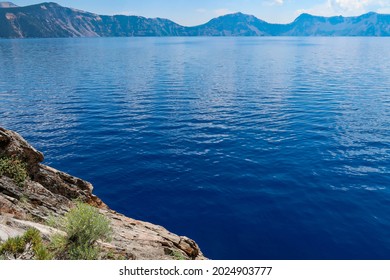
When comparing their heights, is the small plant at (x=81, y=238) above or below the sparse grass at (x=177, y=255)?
above

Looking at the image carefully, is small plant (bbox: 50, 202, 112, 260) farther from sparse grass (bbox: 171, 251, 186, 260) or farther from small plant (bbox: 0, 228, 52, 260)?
sparse grass (bbox: 171, 251, 186, 260)

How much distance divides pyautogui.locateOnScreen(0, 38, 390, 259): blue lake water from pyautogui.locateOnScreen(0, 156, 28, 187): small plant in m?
9.38

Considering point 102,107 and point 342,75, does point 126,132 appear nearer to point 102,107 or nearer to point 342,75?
point 102,107

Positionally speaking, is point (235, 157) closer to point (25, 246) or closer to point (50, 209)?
point (50, 209)

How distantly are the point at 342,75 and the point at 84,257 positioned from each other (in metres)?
89.7

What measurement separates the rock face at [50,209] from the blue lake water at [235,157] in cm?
477

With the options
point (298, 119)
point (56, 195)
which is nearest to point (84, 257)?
point (56, 195)

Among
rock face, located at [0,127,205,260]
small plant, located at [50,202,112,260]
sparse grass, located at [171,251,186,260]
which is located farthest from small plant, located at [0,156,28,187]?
sparse grass, located at [171,251,186,260]

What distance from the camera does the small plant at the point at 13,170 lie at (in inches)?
628

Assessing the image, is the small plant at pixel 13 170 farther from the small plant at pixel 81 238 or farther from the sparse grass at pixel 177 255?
the sparse grass at pixel 177 255

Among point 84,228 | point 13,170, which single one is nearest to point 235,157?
point 13,170

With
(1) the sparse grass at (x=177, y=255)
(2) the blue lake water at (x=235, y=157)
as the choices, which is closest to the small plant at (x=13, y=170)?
(1) the sparse grass at (x=177, y=255)

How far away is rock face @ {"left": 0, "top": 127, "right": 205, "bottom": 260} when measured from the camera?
12.3 m

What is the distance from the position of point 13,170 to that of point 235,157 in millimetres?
21737
